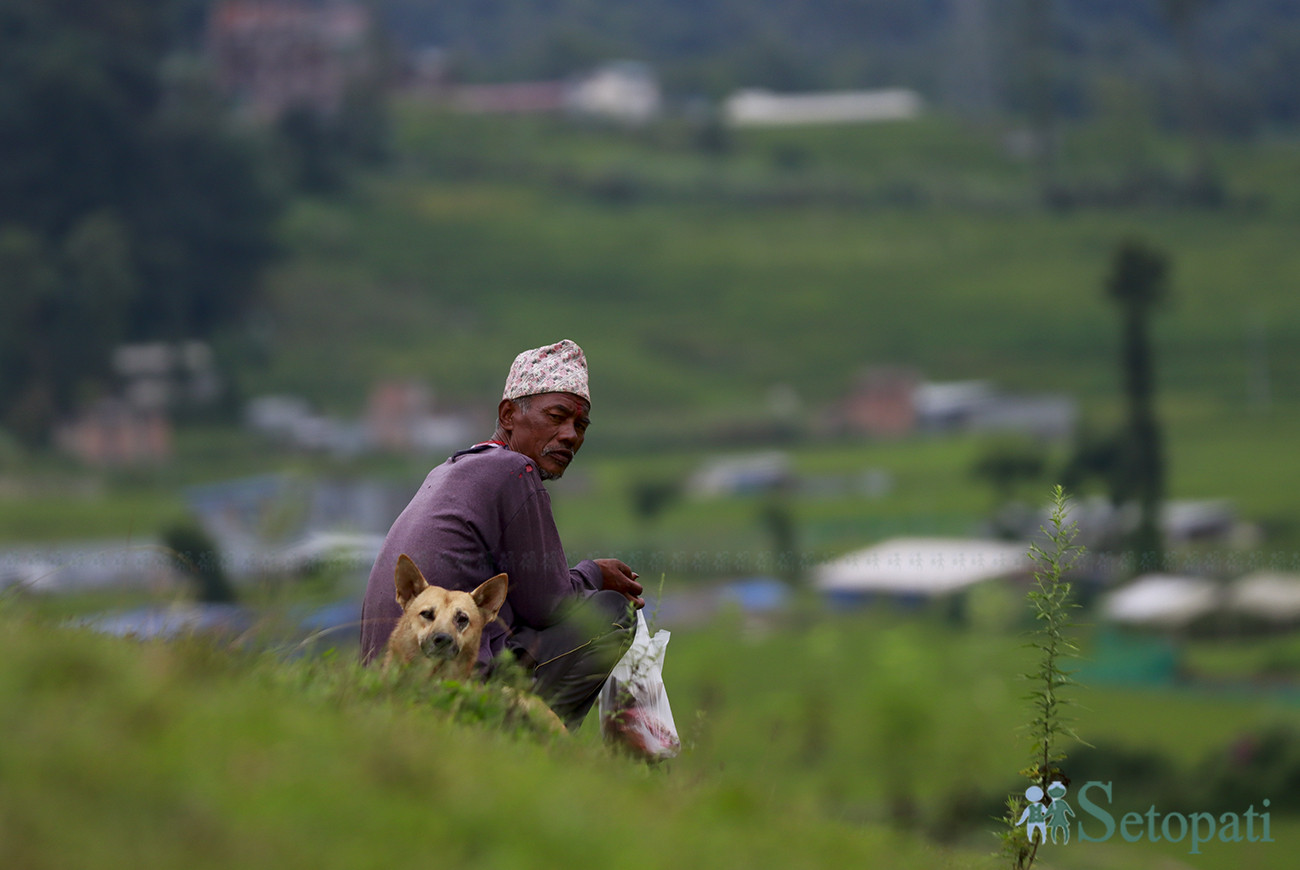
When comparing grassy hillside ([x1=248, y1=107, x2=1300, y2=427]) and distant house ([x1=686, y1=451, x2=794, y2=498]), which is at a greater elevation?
grassy hillside ([x1=248, y1=107, x2=1300, y2=427])

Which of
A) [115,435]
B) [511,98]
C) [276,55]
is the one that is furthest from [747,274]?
[276,55]

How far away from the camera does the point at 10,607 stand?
5410 mm

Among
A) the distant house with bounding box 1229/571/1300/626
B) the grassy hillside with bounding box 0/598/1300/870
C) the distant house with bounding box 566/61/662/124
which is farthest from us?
the distant house with bounding box 566/61/662/124

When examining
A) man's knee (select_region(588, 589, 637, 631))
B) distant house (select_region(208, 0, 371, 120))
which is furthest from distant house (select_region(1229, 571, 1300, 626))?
distant house (select_region(208, 0, 371, 120))

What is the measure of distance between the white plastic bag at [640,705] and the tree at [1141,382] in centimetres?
6707

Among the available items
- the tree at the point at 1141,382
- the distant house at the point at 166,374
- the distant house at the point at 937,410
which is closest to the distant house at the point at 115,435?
the distant house at the point at 166,374

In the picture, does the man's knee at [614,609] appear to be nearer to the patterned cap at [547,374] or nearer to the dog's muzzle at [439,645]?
the dog's muzzle at [439,645]

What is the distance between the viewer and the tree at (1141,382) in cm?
8419

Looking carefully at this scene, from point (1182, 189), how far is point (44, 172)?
281 feet

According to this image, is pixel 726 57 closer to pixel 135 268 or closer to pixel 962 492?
pixel 135 268

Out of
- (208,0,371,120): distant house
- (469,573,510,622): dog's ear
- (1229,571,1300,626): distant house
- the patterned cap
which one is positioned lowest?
(1229,571,1300,626): distant house

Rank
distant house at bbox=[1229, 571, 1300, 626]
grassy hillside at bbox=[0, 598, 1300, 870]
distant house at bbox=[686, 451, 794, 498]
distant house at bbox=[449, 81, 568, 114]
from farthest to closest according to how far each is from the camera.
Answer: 1. distant house at bbox=[449, 81, 568, 114]
2. distant house at bbox=[686, 451, 794, 498]
3. distant house at bbox=[1229, 571, 1300, 626]
4. grassy hillside at bbox=[0, 598, 1300, 870]

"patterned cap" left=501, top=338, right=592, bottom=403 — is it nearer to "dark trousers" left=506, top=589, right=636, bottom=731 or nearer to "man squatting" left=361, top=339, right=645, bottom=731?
"man squatting" left=361, top=339, right=645, bottom=731

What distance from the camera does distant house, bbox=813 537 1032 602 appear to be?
79.1 metres
